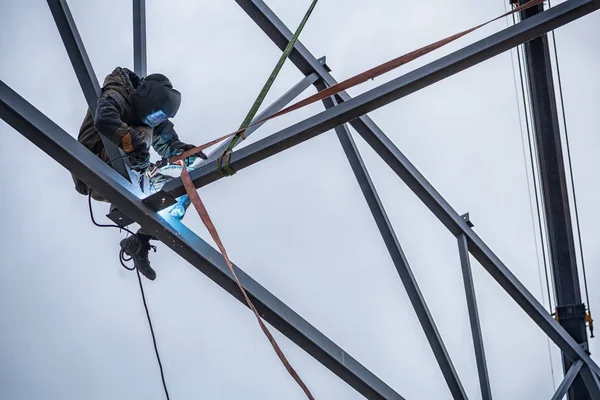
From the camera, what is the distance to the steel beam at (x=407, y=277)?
21.6 ft

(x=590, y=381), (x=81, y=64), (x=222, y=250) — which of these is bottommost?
(x=222, y=250)

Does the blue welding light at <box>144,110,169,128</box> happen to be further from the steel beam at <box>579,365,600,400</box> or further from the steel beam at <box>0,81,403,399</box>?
the steel beam at <box>579,365,600,400</box>

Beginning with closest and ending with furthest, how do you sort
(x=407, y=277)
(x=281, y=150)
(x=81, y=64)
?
(x=281, y=150) → (x=81, y=64) → (x=407, y=277)

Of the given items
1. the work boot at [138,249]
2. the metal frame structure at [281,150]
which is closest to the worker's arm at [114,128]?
the metal frame structure at [281,150]

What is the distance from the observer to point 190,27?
→ 13.0 metres

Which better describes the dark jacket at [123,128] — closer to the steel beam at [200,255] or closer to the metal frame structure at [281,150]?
the metal frame structure at [281,150]

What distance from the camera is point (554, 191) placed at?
26.4 ft

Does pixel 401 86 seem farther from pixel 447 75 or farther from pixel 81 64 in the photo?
pixel 81 64

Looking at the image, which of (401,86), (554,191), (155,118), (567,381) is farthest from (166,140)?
(567,381)

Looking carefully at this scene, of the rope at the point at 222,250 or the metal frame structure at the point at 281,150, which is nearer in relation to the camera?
the metal frame structure at the point at 281,150

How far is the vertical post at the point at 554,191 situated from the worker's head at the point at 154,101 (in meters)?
3.24

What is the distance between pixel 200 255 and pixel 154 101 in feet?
3.51

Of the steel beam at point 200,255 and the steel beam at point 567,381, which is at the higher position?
the steel beam at point 567,381

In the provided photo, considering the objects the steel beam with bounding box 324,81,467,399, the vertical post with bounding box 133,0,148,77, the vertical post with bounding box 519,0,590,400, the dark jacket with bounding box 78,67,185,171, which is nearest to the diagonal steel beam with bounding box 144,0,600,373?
the dark jacket with bounding box 78,67,185,171
